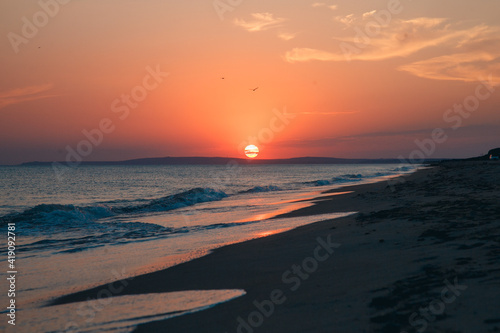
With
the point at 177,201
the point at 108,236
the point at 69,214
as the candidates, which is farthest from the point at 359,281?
the point at 177,201

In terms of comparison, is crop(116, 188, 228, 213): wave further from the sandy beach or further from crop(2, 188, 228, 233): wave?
the sandy beach

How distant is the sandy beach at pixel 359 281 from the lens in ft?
16.4

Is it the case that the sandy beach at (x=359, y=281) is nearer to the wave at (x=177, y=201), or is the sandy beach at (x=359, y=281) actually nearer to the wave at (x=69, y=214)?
the wave at (x=69, y=214)

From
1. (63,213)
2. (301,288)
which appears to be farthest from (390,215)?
(63,213)

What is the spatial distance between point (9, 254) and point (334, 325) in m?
12.0

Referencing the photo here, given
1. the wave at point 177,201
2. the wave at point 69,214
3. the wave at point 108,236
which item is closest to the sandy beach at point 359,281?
the wave at point 108,236

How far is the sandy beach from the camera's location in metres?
5.00

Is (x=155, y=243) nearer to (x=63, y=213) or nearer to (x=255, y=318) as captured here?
(x=255, y=318)

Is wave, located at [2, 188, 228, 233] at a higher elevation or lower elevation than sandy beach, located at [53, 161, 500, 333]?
higher

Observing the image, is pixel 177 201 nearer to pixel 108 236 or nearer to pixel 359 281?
pixel 108 236

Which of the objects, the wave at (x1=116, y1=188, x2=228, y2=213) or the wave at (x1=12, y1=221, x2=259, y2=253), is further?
the wave at (x1=116, y1=188, x2=228, y2=213)

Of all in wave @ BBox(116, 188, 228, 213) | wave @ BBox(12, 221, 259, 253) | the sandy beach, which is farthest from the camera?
wave @ BBox(116, 188, 228, 213)

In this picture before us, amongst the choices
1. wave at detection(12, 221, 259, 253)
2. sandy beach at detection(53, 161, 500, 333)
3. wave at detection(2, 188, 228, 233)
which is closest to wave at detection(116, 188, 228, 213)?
wave at detection(2, 188, 228, 233)

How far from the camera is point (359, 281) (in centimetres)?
686
